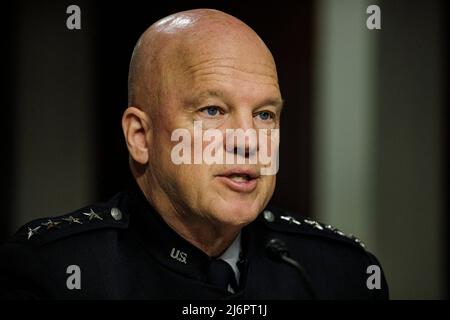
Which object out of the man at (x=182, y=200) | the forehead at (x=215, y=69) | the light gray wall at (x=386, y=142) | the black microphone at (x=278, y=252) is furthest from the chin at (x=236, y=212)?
the light gray wall at (x=386, y=142)

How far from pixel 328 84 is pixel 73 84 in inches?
29.3

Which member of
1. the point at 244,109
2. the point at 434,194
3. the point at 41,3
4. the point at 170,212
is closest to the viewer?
the point at 244,109

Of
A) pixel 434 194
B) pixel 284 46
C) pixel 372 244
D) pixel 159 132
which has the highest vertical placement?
pixel 284 46

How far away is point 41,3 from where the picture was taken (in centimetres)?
172

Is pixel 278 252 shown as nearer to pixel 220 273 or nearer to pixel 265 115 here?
pixel 220 273

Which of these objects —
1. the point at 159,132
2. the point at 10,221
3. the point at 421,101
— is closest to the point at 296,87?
the point at 421,101

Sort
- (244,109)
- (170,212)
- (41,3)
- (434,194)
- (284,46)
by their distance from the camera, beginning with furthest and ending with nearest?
(434,194) → (284,46) → (41,3) → (170,212) → (244,109)

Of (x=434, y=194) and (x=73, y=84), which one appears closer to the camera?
(x=73, y=84)

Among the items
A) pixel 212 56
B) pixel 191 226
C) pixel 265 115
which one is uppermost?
pixel 212 56

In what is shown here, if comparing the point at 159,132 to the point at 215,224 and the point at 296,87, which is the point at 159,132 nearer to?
the point at 215,224

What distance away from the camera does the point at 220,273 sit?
1.49 metres

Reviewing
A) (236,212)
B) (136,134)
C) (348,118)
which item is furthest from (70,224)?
(348,118)

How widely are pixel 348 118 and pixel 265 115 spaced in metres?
0.66

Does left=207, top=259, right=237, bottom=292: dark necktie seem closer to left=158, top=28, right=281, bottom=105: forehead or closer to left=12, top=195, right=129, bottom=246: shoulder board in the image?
left=12, top=195, right=129, bottom=246: shoulder board
